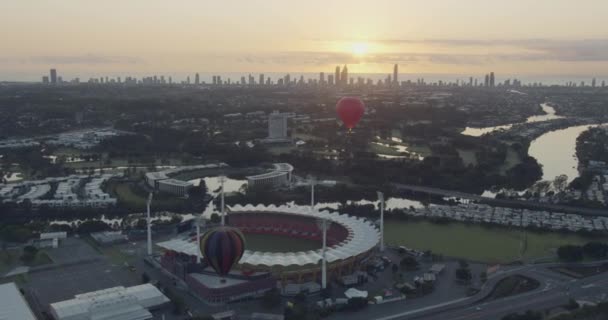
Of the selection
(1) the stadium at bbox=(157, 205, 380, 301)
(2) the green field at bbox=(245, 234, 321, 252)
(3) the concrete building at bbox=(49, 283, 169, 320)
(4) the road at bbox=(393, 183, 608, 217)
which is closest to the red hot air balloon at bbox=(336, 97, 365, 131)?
(1) the stadium at bbox=(157, 205, 380, 301)

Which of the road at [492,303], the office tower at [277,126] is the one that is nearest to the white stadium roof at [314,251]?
the road at [492,303]

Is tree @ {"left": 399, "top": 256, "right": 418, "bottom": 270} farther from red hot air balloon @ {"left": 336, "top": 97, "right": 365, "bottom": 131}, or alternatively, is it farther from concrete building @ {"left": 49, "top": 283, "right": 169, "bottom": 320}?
red hot air balloon @ {"left": 336, "top": 97, "right": 365, "bottom": 131}

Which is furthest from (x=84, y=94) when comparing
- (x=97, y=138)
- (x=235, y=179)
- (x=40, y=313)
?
(x=40, y=313)

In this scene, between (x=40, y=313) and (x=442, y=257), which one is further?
(x=442, y=257)

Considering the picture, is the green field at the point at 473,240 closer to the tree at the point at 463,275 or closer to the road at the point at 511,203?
the tree at the point at 463,275

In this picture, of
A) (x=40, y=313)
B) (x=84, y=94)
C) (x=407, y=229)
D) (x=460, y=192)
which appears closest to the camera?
(x=40, y=313)

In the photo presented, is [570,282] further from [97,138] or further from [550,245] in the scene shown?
[97,138]
